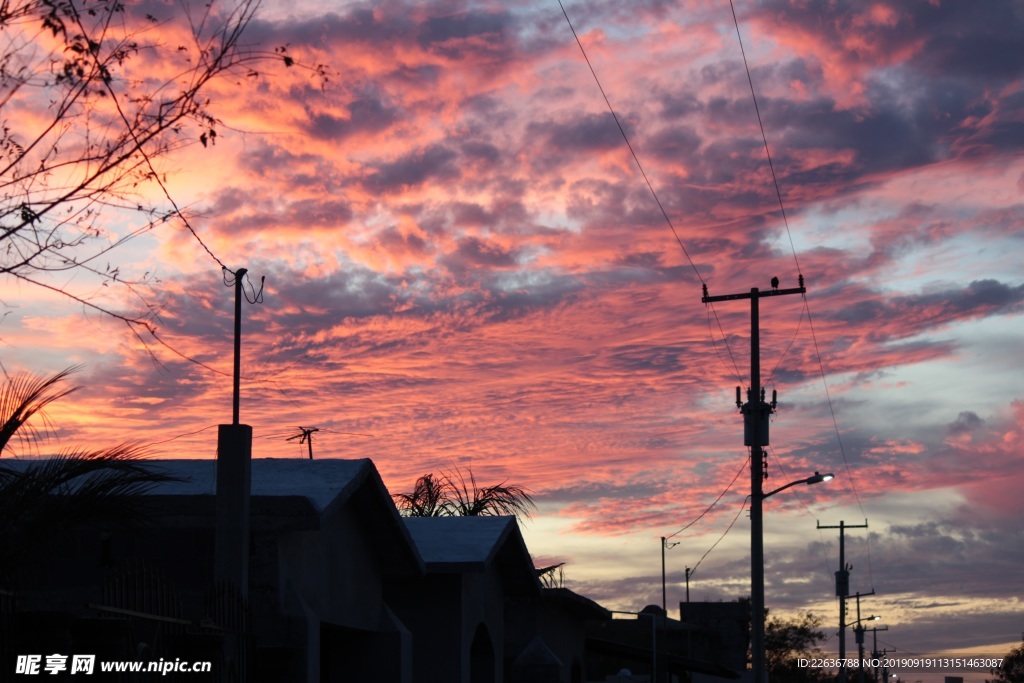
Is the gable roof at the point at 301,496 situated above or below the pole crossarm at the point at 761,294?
below

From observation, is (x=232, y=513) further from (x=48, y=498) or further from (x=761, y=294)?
(x=761, y=294)

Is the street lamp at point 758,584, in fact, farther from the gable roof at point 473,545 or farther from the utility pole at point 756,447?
the gable roof at point 473,545

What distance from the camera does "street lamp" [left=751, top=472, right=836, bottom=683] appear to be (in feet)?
106

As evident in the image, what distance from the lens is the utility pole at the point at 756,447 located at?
1280 inches

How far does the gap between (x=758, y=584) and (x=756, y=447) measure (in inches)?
149

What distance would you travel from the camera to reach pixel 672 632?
75750 mm

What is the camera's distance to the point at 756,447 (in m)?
34.1

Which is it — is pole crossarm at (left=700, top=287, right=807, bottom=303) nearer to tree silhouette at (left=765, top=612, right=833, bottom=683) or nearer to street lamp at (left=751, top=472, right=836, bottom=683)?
street lamp at (left=751, top=472, right=836, bottom=683)

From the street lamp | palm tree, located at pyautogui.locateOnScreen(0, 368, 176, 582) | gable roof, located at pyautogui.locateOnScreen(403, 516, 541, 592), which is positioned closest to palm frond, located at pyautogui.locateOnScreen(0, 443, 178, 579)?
palm tree, located at pyautogui.locateOnScreen(0, 368, 176, 582)

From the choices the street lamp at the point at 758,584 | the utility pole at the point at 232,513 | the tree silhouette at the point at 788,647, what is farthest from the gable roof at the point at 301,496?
the tree silhouette at the point at 788,647

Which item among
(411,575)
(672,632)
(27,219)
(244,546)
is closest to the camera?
(27,219)

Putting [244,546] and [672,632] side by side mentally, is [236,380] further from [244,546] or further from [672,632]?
[672,632]

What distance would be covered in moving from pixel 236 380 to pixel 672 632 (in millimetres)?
59966

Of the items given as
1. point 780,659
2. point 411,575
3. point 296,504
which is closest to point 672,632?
point 780,659
